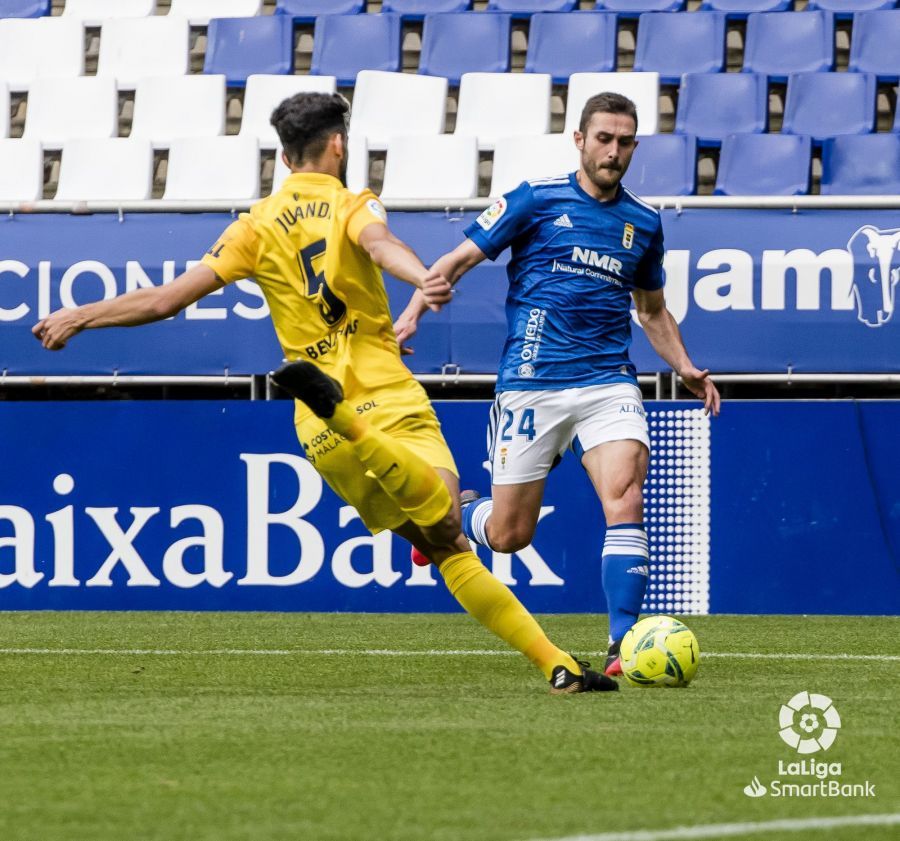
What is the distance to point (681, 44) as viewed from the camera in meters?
12.9

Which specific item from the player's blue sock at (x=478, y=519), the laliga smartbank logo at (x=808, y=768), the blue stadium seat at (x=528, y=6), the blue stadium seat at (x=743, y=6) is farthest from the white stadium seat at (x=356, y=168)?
the laliga smartbank logo at (x=808, y=768)

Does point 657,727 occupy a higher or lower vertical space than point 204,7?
lower

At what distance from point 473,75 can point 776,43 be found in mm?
2150

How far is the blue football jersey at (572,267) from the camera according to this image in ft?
21.5

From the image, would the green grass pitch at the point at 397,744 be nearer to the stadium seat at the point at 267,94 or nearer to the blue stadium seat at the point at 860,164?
the blue stadium seat at the point at 860,164

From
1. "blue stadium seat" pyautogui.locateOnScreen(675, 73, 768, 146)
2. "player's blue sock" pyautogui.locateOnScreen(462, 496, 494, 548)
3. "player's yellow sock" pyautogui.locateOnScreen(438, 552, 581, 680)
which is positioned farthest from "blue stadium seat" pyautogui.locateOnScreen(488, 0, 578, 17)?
"player's yellow sock" pyautogui.locateOnScreen(438, 552, 581, 680)

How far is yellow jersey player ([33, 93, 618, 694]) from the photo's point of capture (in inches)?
212

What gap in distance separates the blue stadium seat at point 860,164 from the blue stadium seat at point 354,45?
336 centimetres

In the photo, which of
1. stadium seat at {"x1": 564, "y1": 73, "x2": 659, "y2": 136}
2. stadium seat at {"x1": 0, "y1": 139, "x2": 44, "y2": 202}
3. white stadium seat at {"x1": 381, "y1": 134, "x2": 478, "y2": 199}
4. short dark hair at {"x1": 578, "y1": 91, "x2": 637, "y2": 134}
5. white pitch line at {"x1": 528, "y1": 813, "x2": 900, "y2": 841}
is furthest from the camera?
stadium seat at {"x1": 0, "y1": 139, "x2": 44, "y2": 202}

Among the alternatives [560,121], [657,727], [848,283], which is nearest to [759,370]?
[848,283]

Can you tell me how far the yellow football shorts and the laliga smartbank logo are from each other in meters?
1.36

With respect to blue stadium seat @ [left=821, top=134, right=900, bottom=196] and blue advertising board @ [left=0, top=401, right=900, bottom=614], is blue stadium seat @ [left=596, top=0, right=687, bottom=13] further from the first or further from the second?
blue advertising board @ [left=0, top=401, right=900, bottom=614]

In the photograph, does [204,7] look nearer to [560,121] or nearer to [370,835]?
[560,121]

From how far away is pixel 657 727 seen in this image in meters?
4.62
